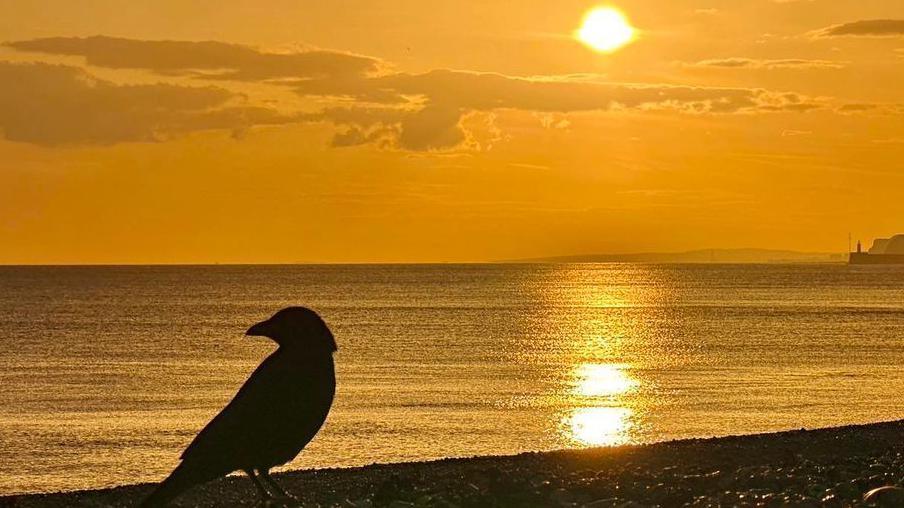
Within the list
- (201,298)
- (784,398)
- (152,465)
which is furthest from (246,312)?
(152,465)

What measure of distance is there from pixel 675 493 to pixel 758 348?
243 feet

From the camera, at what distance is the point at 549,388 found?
59500 millimetres

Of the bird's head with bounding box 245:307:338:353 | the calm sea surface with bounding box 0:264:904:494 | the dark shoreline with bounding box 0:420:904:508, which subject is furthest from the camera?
the calm sea surface with bounding box 0:264:904:494

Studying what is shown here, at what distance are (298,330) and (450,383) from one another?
47.0 meters

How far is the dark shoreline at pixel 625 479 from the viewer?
47.9 feet

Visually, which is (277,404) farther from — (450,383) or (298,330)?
(450,383)

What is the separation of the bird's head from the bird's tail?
146 centimetres

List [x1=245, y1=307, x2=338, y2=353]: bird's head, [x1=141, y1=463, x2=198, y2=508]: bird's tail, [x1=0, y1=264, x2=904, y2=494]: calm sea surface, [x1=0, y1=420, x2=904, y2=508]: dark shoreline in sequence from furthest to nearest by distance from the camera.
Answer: [x1=0, y1=264, x2=904, y2=494]: calm sea surface, [x1=0, y1=420, x2=904, y2=508]: dark shoreline, [x1=245, y1=307, x2=338, y2=353]: bird's head, [x1=141, y1=463, x2=198, y2=508]: bird's tail

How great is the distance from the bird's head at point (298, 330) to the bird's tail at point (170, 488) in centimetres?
146

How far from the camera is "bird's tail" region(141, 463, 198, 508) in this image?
1284cm

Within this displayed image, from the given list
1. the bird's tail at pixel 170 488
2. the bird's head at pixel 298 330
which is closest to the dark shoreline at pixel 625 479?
the bird's tail at pixel 170 488

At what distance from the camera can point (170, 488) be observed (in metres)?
12.9

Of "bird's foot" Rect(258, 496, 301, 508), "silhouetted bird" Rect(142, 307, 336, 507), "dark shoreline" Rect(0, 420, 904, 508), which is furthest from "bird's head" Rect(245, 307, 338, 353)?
"dark shoreline" Rect(0, 420, 904, 508)

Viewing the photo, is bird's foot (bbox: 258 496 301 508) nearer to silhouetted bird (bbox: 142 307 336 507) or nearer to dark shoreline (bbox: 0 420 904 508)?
silhouetted bird (bbox: 142 307 336 507)
